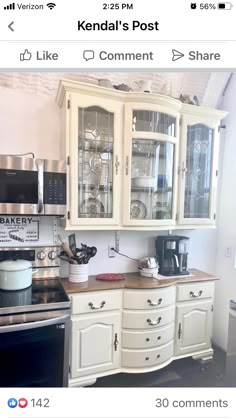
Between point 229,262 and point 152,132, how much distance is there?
1230 millimetres

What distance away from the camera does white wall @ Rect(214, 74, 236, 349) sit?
1965 mm

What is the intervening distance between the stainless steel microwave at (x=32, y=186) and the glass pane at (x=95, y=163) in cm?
19

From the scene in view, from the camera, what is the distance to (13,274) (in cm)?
128

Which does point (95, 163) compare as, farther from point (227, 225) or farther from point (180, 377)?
point (180, 377)

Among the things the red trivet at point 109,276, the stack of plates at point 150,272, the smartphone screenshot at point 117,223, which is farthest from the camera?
the stack of plates at point 150,272

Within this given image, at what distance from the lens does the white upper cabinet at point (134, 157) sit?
5.08 feet

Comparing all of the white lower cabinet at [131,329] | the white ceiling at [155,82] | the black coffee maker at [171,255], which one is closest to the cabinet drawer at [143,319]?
the white lower cabinet at [131,329]

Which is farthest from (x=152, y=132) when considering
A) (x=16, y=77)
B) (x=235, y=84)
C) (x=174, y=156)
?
(x=16, y=77)

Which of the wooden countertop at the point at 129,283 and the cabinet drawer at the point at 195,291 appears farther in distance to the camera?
the cabinet drawer at the point at 195,291

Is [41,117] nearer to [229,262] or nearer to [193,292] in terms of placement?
[193,292]

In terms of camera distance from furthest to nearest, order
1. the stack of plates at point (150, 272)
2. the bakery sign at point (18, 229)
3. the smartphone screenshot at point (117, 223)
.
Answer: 1. the stack of plates at point (150, 272)
2. the bakery sign at point (18, 229)
3. the smartphone screenshot at point (117, 223)
